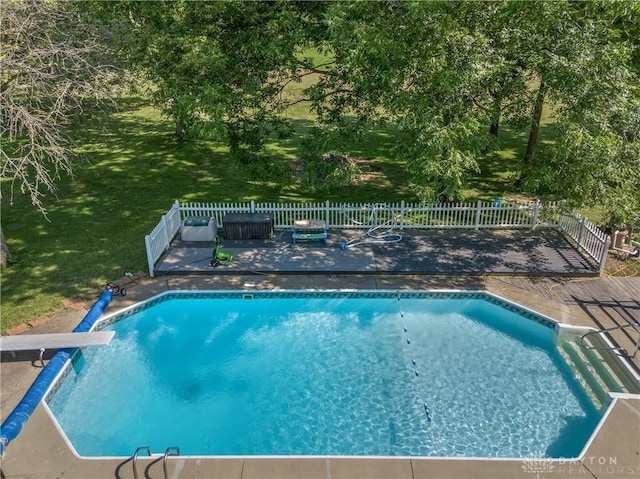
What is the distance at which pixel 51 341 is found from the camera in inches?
439

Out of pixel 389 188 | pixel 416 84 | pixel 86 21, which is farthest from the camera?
pixel 389 188

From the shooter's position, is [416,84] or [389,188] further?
[389,188]

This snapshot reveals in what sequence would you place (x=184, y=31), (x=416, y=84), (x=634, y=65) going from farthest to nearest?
(x=634, y=65) < (x=184, y=31) < (x=416, y=84)

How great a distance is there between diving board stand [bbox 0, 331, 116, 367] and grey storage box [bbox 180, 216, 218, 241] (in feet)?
17.4

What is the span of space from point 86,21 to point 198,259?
429 inches

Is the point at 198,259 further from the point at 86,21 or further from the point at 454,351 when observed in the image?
the point at 86,21

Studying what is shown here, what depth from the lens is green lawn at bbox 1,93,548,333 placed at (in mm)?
14062

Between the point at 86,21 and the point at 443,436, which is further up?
the point at 86,21

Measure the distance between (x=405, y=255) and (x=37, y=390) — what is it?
10.2m

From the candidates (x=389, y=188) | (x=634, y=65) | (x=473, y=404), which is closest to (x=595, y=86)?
(x=634, y=65)

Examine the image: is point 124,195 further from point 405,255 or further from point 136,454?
point 136,454

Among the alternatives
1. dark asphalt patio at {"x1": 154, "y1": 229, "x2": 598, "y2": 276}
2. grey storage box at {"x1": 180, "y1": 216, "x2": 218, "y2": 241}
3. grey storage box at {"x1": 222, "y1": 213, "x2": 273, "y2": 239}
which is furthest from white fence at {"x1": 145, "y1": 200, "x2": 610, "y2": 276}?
grey storage box at {"x1": 222, "y1": 213, "x2": 273, "y2": 239}

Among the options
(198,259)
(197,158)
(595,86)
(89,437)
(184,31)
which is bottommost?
(89,437)

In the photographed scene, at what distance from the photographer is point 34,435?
9.08 metres
